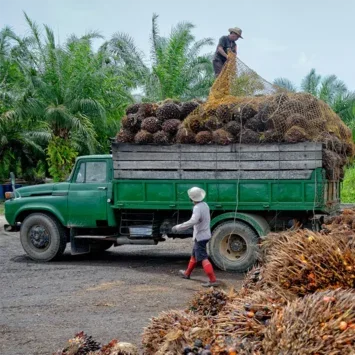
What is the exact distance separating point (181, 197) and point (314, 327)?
8252 millimetres

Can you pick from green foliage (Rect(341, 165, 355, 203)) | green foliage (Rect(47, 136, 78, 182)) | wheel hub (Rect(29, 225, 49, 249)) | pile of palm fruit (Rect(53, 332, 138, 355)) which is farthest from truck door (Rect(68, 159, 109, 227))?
green foliage (Rect(341, 165, 355, 203))

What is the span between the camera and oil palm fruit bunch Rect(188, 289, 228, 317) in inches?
208

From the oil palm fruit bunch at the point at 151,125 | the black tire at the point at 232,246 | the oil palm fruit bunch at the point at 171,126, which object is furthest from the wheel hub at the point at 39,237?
the black tire at the point at 232,246

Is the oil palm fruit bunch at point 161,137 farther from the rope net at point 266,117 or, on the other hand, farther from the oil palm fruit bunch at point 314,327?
the oil palm fruit bunch at point 314,327

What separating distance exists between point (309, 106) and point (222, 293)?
20.5ft

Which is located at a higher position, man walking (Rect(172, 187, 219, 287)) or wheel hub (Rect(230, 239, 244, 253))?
man walking (Rect(172, 187, 219, 287))

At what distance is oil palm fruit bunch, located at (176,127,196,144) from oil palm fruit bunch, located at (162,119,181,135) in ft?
0.48

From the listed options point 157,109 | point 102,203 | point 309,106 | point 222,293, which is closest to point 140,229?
point 102,203

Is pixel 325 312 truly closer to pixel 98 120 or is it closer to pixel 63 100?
pixel 63 100

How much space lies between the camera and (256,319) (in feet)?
13.0

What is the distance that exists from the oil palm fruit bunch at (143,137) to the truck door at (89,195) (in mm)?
1073

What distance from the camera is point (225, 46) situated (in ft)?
44.1

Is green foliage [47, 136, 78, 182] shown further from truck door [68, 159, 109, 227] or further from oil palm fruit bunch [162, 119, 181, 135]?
oil palm fruit bunch [162, 119, 181, 135]

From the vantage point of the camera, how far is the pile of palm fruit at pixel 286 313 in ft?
11.4
